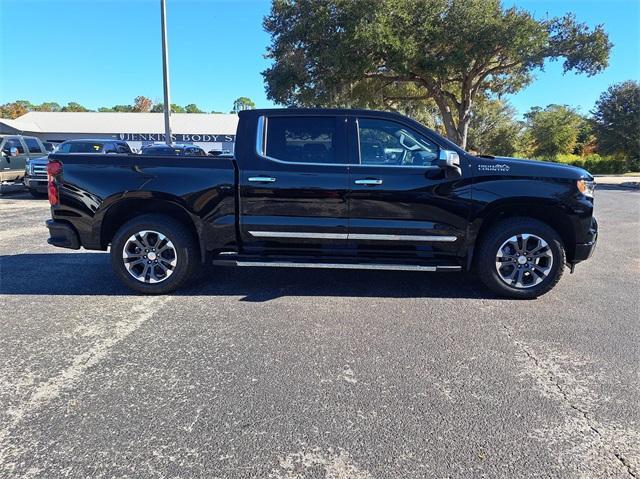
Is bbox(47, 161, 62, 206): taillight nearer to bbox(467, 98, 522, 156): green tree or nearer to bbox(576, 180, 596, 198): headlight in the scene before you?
bbox(576, 180, 596, 198): headlight

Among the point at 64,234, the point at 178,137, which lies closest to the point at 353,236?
the point at 64,234

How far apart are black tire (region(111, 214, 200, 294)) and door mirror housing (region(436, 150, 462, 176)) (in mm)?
2808

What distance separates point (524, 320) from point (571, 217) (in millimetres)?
1333

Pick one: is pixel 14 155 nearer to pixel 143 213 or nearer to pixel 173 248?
pixel 143 213

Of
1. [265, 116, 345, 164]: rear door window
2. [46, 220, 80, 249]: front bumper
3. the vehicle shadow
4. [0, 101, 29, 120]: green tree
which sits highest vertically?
[0, 101, 29, 120]: green tree

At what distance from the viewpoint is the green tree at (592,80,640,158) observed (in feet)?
115

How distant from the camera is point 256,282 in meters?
5.68

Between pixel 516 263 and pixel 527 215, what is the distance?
1.87 feet

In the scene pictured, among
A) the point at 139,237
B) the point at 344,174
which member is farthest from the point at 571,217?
the point at 139,237

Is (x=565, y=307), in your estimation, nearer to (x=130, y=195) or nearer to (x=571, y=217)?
(x=571, y=217)

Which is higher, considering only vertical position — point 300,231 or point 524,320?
point 300,231

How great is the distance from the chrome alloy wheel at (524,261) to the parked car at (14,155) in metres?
15.1

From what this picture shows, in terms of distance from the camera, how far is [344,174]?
4.95 m

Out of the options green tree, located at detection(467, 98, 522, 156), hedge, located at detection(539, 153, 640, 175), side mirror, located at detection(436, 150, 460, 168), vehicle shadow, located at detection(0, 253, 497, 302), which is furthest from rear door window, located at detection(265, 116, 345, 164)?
green tree, located at detection(467, 98, 522, 156)
